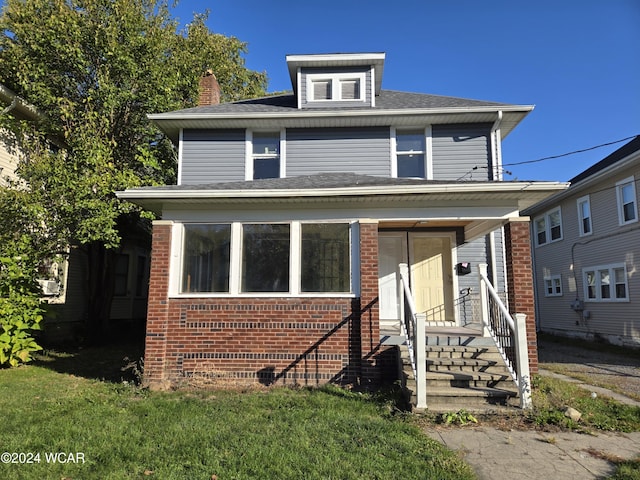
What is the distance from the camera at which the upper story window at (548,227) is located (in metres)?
16.9

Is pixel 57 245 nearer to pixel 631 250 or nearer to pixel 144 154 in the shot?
pixel 144 154

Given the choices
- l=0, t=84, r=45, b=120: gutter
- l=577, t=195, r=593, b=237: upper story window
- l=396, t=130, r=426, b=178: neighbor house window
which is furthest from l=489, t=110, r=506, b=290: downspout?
l=0, t=84, r=45, b=120: gutter

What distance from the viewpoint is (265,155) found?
10039 millimetres

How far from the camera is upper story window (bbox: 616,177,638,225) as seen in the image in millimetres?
12492

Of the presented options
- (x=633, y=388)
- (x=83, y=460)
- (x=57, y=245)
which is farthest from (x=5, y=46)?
(x=633, y=388)

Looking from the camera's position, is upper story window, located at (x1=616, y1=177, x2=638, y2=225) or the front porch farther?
upper story window, located at (x1=616, y1=177, x2=638, y2=225)

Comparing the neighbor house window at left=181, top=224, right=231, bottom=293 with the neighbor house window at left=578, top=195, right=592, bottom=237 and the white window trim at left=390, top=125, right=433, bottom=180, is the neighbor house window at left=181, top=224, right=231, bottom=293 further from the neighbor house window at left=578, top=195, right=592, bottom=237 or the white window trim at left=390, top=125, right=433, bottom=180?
the neighbor house window at left=578, top=195, right=592, bottom=237

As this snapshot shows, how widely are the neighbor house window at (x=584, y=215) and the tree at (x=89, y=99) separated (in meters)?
14.5

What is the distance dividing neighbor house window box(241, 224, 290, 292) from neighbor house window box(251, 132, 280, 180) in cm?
289

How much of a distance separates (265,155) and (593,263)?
40.1 feet

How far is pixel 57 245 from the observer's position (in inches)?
397

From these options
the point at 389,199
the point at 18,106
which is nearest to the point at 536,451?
the point at 389,199

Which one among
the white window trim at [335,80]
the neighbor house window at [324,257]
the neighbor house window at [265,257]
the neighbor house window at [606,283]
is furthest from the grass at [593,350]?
the white window trim at [335,80]

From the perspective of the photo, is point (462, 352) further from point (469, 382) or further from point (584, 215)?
point (584, 215)
